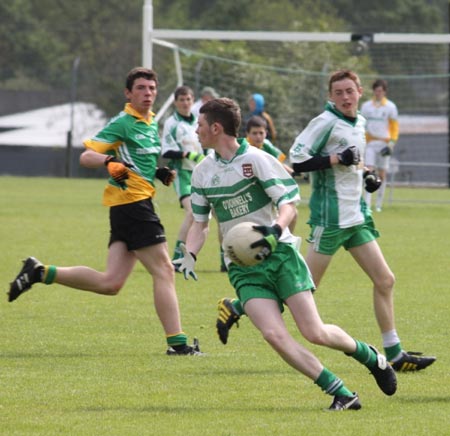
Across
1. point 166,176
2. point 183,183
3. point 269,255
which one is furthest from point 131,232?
point 183,183

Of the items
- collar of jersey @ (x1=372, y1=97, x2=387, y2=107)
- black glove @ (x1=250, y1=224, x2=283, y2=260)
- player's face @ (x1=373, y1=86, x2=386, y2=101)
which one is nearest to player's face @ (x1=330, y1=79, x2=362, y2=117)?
black glove @ (x1=250, y1=224, x2=283, y2=260)

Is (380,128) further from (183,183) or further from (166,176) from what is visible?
(166,176)

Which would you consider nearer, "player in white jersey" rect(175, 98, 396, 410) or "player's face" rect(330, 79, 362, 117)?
"player in white jersey" rect(175, 98, 396, 410)

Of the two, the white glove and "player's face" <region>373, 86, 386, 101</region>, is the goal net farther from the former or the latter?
the white glove

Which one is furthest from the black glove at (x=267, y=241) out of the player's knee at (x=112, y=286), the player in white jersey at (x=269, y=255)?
the player's knee at (x=112, y=286)

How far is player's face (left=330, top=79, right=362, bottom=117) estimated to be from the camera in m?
8.34

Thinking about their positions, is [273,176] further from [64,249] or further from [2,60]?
[2,60]

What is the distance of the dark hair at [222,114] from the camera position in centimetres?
702

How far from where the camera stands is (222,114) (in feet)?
23.0

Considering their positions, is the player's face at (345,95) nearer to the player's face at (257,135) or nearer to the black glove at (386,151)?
the player's face at (257,135)

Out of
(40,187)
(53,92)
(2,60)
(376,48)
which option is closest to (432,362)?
(40,187)

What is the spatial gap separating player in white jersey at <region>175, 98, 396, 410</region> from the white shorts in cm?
1484

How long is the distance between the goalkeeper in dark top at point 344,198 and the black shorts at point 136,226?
106cm

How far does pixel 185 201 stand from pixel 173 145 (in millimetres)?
655
